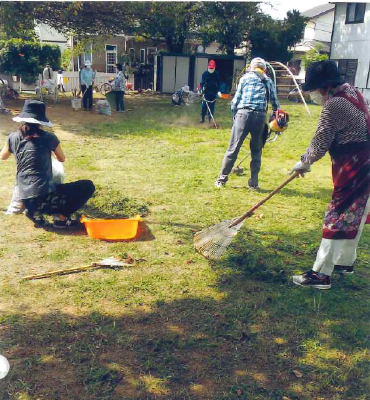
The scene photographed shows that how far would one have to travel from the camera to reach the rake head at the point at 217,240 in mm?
4293

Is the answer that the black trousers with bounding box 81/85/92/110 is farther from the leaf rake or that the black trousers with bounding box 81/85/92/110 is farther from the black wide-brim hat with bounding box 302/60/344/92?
the black wide-brim hat with bounding box 302/60/344/92

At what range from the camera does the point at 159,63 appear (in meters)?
20.8

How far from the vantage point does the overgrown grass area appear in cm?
264

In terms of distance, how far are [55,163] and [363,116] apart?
369 centimetres

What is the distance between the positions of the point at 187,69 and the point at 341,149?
1766 cm

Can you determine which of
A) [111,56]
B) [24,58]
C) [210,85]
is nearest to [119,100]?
[24,58]

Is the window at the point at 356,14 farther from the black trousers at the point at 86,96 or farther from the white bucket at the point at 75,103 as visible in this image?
the white bucket at the point at 75,103

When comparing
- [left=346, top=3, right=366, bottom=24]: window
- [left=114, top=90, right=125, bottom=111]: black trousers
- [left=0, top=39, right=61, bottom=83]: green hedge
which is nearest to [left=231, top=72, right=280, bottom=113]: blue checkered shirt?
[left=114, top=90, right=125, bottom=111]: black trousers

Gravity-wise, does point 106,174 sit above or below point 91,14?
below

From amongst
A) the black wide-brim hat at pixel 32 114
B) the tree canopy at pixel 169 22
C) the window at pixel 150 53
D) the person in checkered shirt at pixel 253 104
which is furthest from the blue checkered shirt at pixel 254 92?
the window at pixel 150 53

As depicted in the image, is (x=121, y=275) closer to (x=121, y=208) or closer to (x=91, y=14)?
(x=121, y=208)

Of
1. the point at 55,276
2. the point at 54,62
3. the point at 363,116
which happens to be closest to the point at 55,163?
the point at 55,276

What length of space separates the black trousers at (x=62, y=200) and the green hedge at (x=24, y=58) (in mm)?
9656

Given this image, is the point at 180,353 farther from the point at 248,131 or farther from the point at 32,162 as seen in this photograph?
the point at 248,131
